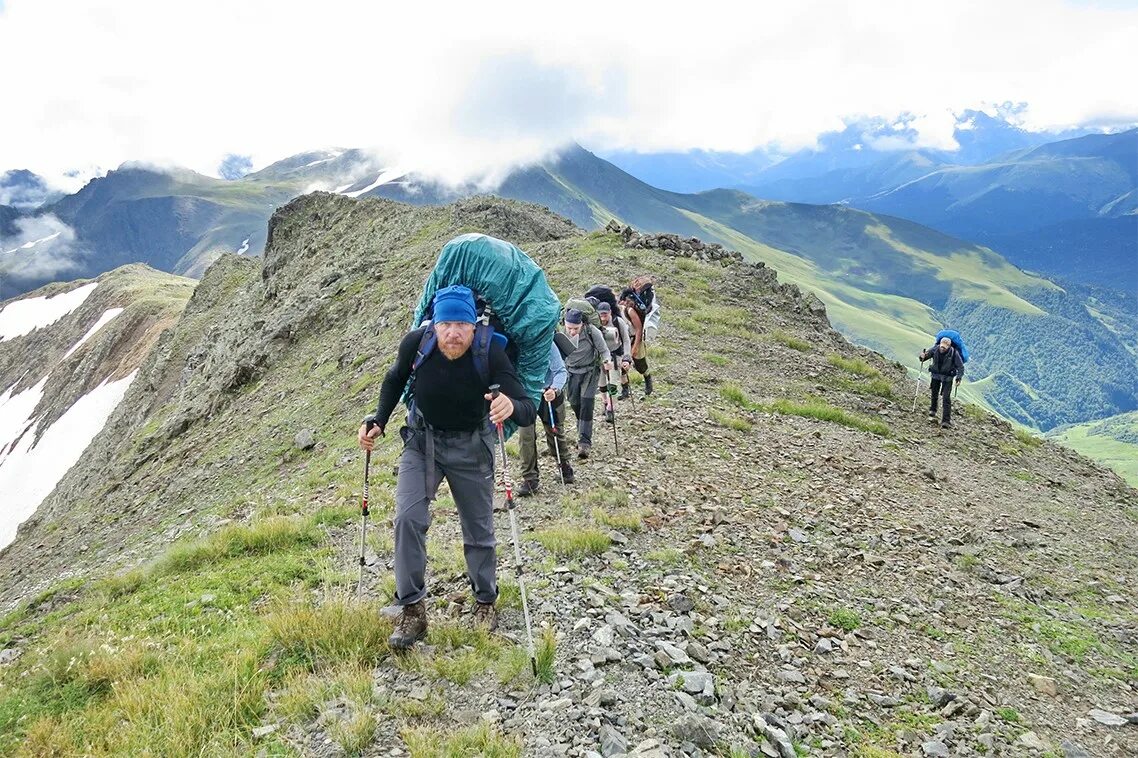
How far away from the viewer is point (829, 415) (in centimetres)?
1792

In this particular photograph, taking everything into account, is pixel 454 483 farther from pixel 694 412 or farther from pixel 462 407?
pixel 694 412

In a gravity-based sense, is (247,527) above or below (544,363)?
below

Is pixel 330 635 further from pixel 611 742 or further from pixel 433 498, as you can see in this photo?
pixel 611 742

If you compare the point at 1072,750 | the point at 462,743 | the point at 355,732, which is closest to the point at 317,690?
the point at 355,732

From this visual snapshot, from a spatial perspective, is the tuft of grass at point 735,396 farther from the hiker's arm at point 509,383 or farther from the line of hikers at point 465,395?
the hiker's arm at point 509,383

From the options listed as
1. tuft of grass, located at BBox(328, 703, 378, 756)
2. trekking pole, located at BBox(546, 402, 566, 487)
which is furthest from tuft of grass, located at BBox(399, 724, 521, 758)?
trekking pole, located at BBox(546, 402, 566, 487)

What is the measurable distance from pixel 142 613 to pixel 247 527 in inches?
91.7

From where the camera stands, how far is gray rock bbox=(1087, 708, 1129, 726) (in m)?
6.69

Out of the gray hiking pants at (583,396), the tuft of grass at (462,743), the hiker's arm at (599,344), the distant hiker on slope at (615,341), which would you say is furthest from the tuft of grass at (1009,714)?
the distant hiker on slope at (615,341)

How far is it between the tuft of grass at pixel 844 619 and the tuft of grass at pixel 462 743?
4.62 m

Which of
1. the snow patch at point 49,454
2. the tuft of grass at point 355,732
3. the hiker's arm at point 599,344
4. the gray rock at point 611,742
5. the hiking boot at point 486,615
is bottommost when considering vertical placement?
the snow patch at point 49,454

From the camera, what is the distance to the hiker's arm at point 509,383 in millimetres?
5809

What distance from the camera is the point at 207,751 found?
4.52 m

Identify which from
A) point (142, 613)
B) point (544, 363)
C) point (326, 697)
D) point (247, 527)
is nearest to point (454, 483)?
point (544, 363)
